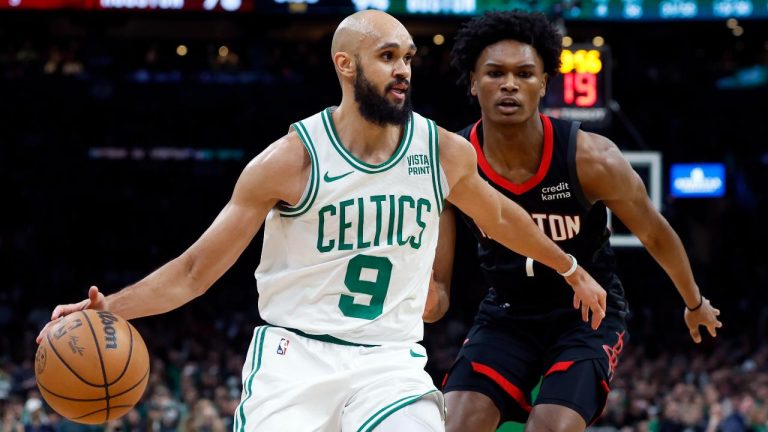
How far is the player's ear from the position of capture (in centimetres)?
443

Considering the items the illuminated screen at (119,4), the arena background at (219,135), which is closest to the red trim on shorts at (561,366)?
the illuminated screen at (119,4)

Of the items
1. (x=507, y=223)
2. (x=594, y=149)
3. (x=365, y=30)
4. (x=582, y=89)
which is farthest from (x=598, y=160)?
(x=582, y=89)

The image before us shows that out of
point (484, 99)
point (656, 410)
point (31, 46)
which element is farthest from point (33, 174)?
point (484, 99)

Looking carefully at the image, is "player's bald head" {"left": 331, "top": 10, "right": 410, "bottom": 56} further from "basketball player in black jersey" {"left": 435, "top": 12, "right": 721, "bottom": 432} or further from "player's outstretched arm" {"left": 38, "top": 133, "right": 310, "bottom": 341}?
"basketball player in black jersey" {"left": 435, "top": 12, "right": 721, "bottom": 432}

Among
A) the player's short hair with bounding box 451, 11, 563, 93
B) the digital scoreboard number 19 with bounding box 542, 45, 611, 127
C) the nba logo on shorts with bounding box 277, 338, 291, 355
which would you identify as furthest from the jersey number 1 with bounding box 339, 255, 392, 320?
the digital scoreboard number 19 with bounding box 542, 45, 611, 127

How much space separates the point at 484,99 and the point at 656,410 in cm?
987

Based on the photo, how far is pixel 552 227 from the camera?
17.4ft

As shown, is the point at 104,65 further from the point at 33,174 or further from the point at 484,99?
the point at 484,99

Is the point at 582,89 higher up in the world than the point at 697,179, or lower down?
higher up

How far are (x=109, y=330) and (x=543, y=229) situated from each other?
2.18m

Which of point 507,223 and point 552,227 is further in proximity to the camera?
point 552,227

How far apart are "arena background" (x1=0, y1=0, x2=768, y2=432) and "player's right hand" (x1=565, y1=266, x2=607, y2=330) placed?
13815 millimetres

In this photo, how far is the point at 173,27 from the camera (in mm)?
21984

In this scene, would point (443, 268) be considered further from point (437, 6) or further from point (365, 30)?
point (437, 6)
